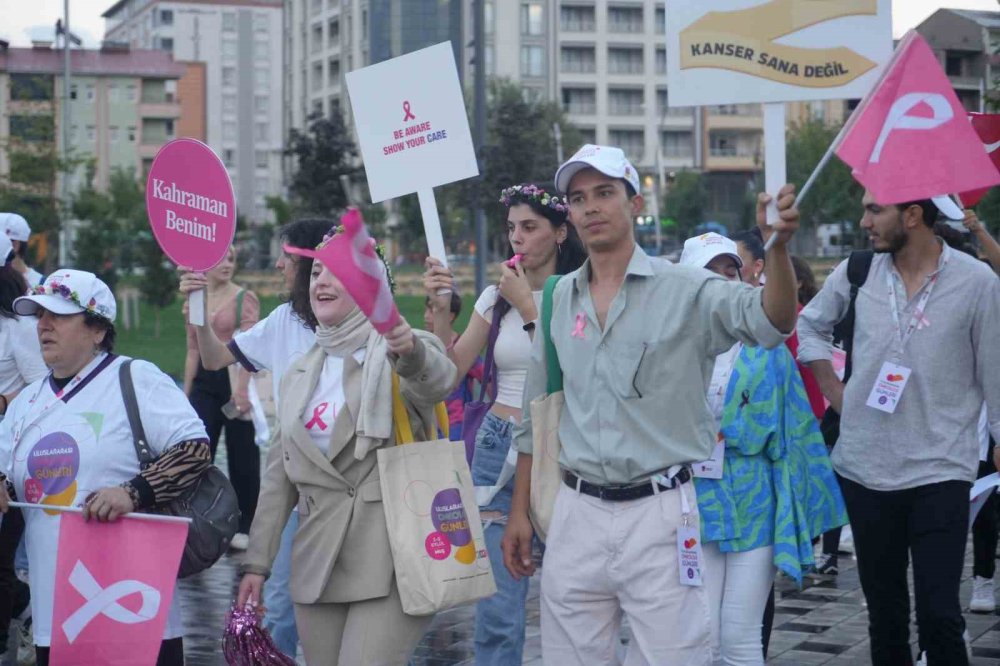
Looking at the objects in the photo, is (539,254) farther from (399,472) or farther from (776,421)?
(399,472)

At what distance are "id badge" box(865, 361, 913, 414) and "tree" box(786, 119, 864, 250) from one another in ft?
153

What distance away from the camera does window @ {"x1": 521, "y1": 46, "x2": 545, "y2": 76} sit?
352 feet

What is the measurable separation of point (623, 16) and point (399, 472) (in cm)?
10721

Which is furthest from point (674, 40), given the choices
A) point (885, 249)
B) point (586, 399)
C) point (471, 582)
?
point (471, 582)

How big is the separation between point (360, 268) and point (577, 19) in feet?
351

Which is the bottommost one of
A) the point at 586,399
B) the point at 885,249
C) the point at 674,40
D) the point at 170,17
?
the point at 586,399

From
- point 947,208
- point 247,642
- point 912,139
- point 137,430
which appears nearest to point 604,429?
point 912,139

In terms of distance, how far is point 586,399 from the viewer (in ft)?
14.7

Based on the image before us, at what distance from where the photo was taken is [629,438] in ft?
14.3

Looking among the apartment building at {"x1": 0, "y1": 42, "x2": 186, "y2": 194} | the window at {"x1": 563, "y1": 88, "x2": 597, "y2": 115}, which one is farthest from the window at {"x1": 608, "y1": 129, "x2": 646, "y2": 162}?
the apartment building at {"x1": 0, "y1": 42, "x2": 186, "y2": 194}

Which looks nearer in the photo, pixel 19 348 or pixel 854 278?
pixel 854 278

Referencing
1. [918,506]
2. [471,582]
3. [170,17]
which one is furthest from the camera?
[170,17]

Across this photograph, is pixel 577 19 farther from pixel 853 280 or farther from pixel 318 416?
pixel 318 416

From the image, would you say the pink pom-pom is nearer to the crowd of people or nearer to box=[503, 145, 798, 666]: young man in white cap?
the crowd of people
